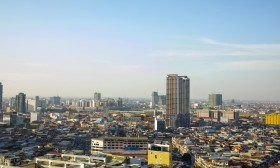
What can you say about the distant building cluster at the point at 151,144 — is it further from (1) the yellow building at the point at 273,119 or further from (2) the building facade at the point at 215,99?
(2) the building facade at the point at 215,99

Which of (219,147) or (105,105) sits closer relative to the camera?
(219,147)

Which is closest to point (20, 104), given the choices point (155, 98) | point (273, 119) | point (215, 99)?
point (273, 119)

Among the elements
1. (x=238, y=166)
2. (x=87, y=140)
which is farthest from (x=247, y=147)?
(x=87, y=140)

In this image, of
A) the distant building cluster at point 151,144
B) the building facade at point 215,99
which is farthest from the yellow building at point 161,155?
the building facade at point 215,99

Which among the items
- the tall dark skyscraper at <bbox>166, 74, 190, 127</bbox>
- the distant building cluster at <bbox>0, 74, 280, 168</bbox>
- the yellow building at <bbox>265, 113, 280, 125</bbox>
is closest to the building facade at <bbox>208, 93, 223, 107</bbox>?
the distant building cluster at <bbox>0, 74, 280, 168</bbox>

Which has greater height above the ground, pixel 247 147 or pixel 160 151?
pixel 160 151

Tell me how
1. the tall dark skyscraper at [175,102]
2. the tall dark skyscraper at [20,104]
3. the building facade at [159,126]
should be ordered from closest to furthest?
the building facade at [159,126], the tall dark skyscraper at [175,102], the tall dark skyscraper at [20,104]

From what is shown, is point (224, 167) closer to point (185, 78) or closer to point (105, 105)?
point (185, 78)

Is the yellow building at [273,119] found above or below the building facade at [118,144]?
above
